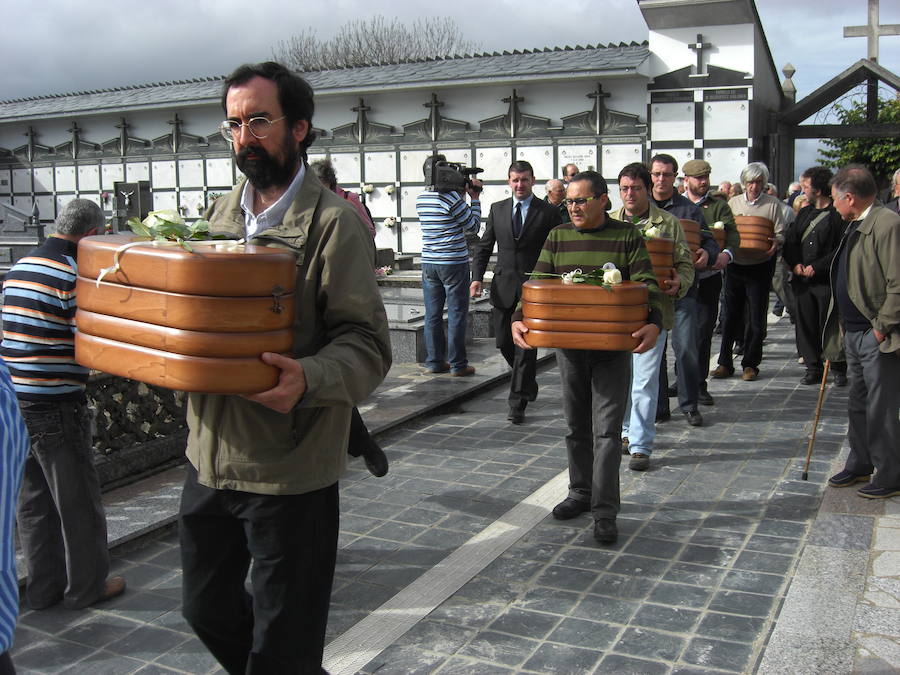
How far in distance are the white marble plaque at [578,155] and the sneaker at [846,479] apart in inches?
469

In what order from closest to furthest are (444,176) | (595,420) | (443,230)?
(595,420), (444,176), (443,230)

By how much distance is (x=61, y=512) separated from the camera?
3988mm

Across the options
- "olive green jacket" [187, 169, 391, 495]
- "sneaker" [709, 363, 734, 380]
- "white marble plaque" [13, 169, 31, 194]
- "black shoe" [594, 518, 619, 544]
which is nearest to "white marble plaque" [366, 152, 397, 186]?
"white marble plaque" [13, 169, 31, 194]

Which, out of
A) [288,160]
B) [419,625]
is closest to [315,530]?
[288,160]

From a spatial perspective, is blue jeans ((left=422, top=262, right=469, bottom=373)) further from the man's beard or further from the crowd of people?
the man's beard

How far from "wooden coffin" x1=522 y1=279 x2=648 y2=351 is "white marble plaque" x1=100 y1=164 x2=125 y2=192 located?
774 inches

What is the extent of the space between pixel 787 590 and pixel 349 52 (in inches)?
1831

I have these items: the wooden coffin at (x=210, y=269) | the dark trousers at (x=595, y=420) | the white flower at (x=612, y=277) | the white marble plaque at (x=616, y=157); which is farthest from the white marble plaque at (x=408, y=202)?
the wooden coffin at (x=210, y=269)

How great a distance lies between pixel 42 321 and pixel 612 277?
2627 millimetres

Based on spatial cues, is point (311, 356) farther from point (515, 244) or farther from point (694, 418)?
point (694, 418)

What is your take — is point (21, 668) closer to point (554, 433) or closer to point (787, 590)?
point (787, 590)

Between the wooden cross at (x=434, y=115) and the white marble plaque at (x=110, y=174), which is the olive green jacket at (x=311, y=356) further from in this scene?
the white marble plaque at (x=110, y=174)

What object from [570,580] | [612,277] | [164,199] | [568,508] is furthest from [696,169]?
[164,199]

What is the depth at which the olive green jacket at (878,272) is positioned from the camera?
16.8ft
